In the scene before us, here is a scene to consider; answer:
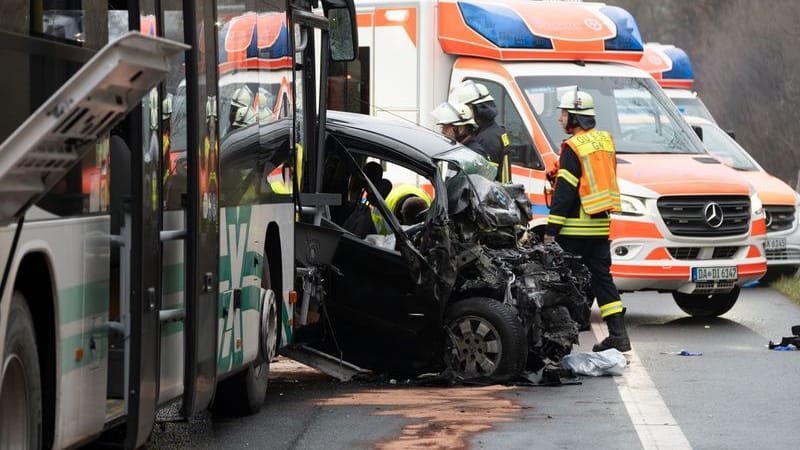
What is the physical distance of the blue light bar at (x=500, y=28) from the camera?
17.5 m

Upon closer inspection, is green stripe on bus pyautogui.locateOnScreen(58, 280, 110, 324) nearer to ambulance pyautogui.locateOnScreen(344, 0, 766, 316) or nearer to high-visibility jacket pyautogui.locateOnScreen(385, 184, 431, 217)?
high-visibility jacket pyautogui.locateOnScreen(385, 184, 431, 217)

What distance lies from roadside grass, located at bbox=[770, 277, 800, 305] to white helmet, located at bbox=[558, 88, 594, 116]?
17.9ft

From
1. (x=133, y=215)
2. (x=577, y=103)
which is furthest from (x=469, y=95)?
(x=133, y=215)

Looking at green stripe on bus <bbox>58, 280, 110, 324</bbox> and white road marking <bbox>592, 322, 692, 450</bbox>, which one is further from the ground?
green stripe on bus <bbox>58, 280, 110, 324</bbox>

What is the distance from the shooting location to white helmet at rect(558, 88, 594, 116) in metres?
13.8

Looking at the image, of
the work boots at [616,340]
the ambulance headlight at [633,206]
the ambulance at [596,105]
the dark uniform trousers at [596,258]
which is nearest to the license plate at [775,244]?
the ambulance at [596,105]

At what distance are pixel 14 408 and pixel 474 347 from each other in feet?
18.7

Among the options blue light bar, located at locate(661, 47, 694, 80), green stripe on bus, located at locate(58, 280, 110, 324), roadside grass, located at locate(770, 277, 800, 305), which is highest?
blue light bar, located at locate(661, 47, 694, 80)

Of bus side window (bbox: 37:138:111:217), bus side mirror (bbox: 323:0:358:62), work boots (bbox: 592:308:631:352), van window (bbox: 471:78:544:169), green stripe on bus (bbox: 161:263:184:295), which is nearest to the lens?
bus side window (bbox: 37:138:111:217)

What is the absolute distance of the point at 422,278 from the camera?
11516 millimetres

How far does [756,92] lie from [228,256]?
1286 inches

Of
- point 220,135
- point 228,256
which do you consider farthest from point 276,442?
point 220,135

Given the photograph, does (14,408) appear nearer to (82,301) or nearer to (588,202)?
(82,301)

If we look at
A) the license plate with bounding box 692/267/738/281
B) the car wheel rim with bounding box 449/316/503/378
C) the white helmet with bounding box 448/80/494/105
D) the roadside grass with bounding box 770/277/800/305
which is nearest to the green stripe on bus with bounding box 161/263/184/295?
the car wheel rim with bounding box 449/316/503/378
